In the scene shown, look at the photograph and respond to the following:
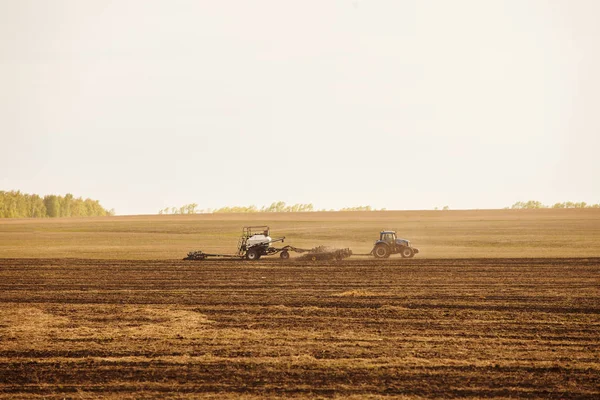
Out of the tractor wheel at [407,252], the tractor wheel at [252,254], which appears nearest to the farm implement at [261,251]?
the tractor wheel at [252,254]

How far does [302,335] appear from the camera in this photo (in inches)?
736

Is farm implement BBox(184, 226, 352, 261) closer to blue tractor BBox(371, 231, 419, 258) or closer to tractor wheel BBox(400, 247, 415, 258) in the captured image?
blue tractor BBox(371, 231, 419, 258)

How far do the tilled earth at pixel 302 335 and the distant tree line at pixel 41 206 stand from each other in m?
122

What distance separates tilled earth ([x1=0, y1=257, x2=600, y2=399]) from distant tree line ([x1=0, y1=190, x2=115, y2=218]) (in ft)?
400

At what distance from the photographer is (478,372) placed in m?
14.8

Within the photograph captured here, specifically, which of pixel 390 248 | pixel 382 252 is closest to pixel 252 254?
pixel 382 252

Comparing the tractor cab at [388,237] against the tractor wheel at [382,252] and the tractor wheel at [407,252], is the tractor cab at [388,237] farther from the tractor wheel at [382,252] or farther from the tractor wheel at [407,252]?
the tractor wheel at [407,252]

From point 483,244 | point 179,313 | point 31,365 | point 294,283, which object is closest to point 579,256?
point 483,244

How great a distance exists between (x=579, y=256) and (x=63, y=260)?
104ft

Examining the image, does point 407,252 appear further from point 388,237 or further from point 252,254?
point 252,254

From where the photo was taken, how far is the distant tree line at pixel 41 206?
478ft

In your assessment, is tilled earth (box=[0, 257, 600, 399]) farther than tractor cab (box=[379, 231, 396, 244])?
No

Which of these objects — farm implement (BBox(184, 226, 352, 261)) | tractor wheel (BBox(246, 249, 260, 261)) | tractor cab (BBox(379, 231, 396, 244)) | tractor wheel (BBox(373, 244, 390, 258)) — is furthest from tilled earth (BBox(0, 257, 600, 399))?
tractor cab (BBox(379, 231, 396, 244))

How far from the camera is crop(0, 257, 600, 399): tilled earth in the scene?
14070 millimetres
